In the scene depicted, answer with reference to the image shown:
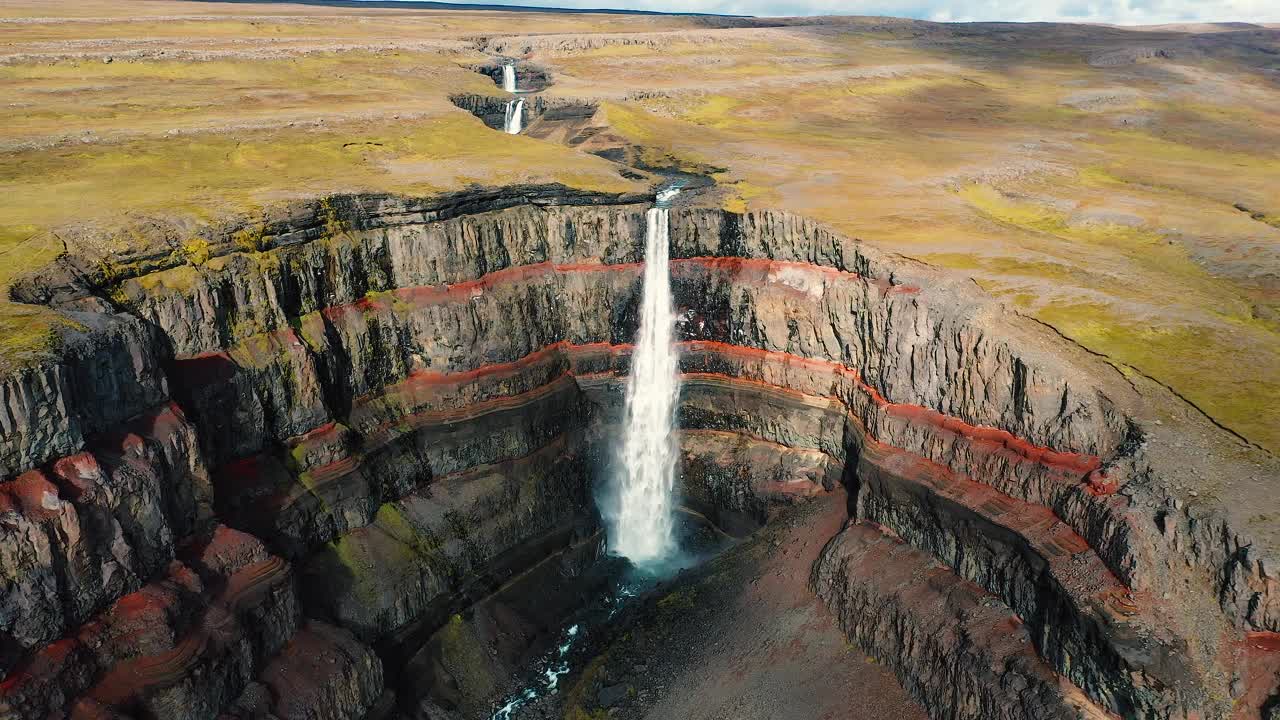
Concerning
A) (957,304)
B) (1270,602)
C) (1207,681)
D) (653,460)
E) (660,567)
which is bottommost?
(660,567)

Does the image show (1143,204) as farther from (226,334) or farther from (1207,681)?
(226,334)

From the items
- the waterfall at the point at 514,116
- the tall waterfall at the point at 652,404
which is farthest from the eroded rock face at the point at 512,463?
the waterfall at the point at 514,116

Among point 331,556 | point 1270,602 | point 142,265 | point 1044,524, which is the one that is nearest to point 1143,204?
point 1044,524

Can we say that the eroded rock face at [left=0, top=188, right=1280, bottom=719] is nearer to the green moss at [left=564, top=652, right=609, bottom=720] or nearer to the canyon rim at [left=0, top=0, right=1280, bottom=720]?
the canyon rim at [left=0, top=0, right=1280, bottom=720]

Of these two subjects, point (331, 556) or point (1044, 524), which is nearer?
point (1044, 524)

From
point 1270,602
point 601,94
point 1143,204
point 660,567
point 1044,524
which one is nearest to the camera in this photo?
point 1270,602

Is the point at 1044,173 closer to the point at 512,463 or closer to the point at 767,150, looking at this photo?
the point at 767,150

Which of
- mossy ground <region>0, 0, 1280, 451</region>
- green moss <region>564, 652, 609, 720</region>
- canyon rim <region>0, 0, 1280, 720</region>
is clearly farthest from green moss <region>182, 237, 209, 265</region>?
green moss <region>564, 652, 609, 720</region>

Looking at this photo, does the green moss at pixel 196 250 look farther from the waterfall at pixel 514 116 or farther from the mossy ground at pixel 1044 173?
the waterfall at pixel 514 116
